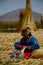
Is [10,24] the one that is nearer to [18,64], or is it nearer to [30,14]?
[30,14]

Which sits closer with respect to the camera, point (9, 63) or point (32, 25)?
point (9, 63)

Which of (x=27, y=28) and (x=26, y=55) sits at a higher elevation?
(x=27, y=28)

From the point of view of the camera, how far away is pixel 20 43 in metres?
5.53

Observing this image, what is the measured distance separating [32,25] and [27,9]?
0.84 m

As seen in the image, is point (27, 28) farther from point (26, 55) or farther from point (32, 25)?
point (32, 25)

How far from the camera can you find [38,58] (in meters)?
5.43

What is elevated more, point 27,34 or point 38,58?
point 27,34

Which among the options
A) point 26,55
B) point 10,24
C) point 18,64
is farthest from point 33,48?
point 10,24

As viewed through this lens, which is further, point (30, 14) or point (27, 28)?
point (30, 14)

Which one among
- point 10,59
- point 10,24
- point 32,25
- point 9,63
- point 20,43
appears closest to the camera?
point 9,63

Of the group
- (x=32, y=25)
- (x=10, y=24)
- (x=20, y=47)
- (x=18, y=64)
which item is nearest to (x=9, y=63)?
(x=18, y=64)

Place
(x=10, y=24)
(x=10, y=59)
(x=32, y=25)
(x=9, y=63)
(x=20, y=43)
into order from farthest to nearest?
(x=10, y=24), (x=32, y=25), (x=20, y=43), (x=10, y=59), (x=9, y=63)

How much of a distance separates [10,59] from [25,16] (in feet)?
31.1

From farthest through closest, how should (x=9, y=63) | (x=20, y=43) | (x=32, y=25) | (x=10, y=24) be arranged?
(x=10, y=24) → (x=32, y=25) → (x=20, y=43) → (x=9, y=63)
